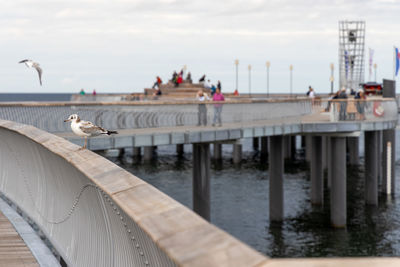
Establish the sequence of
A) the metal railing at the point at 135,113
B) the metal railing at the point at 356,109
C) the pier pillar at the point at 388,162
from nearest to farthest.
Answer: the metal railing at the point at 135,113
the metal railing at the point at 356,109
the pier pillar at the point at 388,162

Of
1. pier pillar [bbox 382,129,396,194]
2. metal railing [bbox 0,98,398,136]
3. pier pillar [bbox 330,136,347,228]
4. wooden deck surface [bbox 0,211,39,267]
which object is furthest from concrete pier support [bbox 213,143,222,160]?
wooden deck surface [bbox 0,211,39,267]

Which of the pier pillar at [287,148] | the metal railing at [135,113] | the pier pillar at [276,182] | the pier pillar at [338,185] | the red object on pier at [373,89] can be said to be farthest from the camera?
the red object on pier at [373,89]

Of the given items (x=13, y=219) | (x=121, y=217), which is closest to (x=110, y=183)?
(x=121, y=217)

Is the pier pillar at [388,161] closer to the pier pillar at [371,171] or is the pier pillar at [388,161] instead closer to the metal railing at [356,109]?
the pier pillar at [371,171]

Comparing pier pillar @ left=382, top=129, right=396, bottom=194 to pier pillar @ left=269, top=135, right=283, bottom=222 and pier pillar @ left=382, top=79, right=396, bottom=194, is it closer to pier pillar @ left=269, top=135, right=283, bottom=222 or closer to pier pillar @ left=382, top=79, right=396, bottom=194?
pier pillar @ left=382, top=79, right=396, bottom=194

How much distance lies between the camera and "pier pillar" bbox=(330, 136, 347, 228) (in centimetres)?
2808

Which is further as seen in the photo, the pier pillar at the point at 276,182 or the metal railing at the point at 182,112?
the pier pillar at the point at 276,182

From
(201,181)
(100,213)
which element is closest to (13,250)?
(100,213)

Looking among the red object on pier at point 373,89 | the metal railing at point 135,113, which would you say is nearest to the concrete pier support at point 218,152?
the red object on pier at point 373,89

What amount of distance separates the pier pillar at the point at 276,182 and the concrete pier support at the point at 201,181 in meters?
4.59

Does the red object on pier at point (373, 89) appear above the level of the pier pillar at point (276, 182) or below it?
above

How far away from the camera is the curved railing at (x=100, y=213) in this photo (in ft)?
6.83

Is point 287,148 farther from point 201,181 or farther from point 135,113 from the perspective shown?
point 135,113

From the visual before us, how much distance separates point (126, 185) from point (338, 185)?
26.3 m
